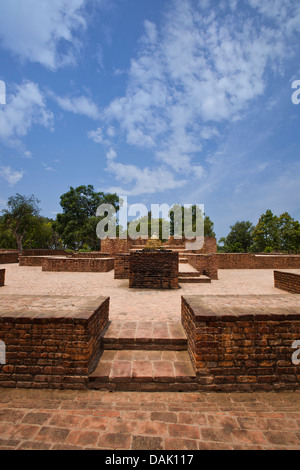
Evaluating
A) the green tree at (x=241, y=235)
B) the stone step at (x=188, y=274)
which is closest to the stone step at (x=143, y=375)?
the stone step at (x=188, y=274)

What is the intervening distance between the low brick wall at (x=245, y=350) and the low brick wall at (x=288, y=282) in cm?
397

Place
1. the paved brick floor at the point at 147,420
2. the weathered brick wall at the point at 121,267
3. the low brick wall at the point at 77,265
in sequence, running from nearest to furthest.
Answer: the paved brick floor at the point at 147,420 → the weathered brick wall at the point at 121,267 → the low brick wall at the point at 77,265

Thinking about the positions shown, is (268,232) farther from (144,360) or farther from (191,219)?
(144,360)

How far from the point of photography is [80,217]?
1038 inches

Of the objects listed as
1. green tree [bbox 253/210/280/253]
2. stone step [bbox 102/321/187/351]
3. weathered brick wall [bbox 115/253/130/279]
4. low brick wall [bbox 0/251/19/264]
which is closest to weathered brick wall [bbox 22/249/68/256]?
low brick wall [bbox 0/251/19/264]

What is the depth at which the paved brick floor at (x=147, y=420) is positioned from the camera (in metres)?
1.65

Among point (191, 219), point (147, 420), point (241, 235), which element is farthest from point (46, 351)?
point (241, 235)

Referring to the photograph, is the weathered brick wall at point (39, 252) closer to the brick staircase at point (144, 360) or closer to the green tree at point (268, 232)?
the brick staircase at point (144, 360)

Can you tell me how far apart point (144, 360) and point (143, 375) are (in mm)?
285

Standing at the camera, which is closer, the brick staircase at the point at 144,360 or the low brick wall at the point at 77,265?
the brick staircase at the point at 144,360

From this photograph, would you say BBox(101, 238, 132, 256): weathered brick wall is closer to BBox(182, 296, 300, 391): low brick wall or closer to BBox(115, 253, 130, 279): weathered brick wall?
BBox(115, 253, 130, 279): weathered brick wall
